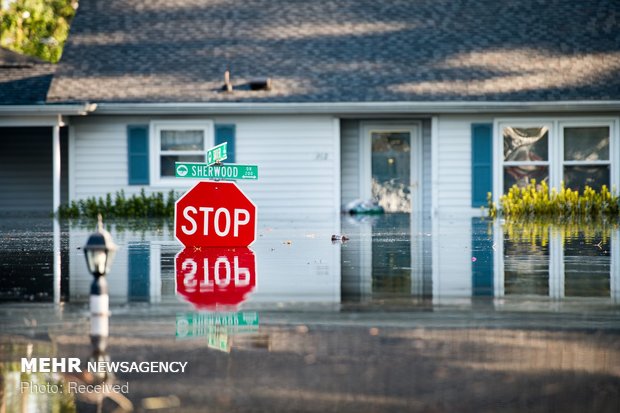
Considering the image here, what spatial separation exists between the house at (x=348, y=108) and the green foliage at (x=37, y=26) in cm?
1441

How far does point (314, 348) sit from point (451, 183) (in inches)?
748

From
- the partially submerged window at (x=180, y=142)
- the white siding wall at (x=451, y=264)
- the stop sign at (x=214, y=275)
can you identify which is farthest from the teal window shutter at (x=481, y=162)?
the stop sign at (x=214, y=275)

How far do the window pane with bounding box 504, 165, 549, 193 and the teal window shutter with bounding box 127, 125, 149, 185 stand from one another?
317 inches

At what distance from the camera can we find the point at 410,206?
26266mm

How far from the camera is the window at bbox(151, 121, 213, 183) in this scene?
24922 millimetres

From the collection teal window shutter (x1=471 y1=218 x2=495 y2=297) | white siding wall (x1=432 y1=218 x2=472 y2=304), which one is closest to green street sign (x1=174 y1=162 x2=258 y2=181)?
A: white siding wall (x1=432 y1=218 x2=472 y2=304)

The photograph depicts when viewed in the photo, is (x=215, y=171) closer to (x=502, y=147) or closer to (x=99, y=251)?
(x=99, y=251)

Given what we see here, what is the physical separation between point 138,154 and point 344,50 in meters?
5.40

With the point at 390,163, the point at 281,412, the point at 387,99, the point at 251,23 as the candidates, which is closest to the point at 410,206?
the point at 390,163

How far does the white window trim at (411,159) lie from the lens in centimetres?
2597

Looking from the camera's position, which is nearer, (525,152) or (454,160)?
(454,160)

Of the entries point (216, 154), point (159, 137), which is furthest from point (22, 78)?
point (216, 154)

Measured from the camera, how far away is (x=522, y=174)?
81.7 feet

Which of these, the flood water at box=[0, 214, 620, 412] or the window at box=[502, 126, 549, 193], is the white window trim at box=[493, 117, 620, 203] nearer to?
the window at box=[502, 126, 549, 193]
